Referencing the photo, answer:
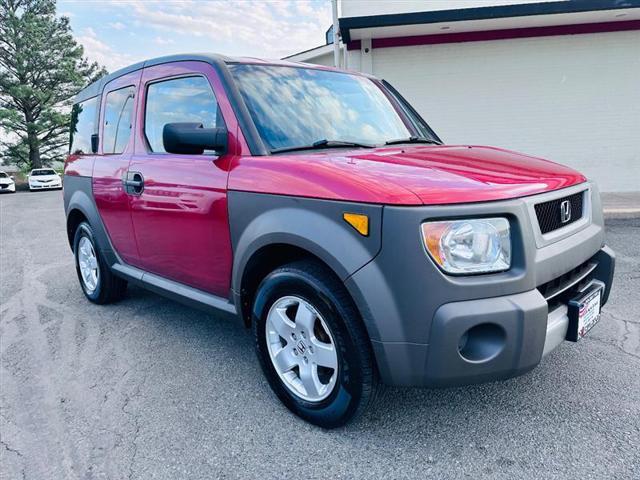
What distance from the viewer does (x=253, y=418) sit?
102 inches

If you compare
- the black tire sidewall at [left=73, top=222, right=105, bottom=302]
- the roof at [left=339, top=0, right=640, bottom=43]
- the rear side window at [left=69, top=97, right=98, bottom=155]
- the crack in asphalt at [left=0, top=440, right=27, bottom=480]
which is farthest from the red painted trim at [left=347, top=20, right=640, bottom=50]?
the crack in asphalt at [left=0, top=440, right=27, bottom=480]

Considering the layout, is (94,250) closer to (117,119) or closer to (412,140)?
(117,119)

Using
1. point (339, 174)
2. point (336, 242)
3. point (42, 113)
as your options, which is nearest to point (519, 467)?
point (336, 242)

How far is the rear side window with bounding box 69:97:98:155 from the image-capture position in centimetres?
445

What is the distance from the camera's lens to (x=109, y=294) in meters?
4.41

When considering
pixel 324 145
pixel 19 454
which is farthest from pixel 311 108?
pixel 19 454

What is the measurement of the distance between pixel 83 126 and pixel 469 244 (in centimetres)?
403

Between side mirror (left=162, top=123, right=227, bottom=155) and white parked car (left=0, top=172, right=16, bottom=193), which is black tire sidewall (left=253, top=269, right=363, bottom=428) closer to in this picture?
side mirror (left=162, top=123, right=227, bottom=155)

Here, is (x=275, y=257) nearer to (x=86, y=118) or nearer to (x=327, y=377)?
(x=327, y=377)

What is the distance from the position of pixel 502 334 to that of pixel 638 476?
2.64ft

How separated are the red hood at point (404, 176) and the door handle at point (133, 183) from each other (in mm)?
1001

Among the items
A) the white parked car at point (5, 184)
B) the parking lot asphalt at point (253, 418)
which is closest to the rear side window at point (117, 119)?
the parking lot asphalt at point (253, 418)

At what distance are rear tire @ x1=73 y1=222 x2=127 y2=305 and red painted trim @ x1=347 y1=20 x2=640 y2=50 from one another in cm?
739

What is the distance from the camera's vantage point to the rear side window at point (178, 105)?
297 centimetres
